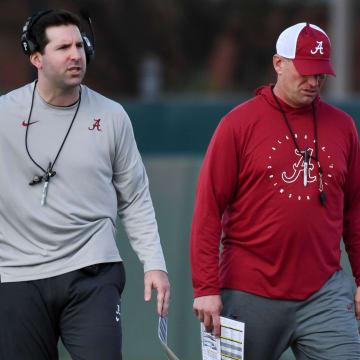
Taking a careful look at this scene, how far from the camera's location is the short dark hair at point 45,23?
484cm

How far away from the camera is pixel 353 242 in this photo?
5238 mm

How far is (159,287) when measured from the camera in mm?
4816

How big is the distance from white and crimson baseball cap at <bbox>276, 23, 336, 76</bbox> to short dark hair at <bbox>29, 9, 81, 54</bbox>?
103cm

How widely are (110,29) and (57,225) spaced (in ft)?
101

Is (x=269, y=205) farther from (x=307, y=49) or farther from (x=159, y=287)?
(x=307, y=49)

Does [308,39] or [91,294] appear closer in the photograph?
[91,294]

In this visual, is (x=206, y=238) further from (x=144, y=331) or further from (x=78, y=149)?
(x=144, y=331)

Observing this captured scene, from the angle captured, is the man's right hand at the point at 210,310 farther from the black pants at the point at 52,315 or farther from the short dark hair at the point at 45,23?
the short dark hair at the point at 45,23

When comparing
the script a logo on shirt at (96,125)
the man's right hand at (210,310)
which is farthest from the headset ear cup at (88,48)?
the man's right hand at (210,310)

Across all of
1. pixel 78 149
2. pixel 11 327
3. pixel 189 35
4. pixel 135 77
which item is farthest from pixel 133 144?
pixel 189 35

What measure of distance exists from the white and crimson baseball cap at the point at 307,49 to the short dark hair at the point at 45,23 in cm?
103

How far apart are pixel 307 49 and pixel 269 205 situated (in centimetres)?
77

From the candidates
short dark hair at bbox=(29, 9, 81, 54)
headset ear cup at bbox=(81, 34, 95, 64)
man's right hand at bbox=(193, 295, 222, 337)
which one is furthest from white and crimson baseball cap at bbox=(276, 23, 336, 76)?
man's right hand at bbox=(193, 295, 222, 337)

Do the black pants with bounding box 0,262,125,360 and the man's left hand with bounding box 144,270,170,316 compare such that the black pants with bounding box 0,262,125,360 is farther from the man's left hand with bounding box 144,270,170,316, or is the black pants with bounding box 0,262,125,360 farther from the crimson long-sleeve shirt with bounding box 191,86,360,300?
the crimson long-sleeve shirt with bounding box 191,86,360,300
